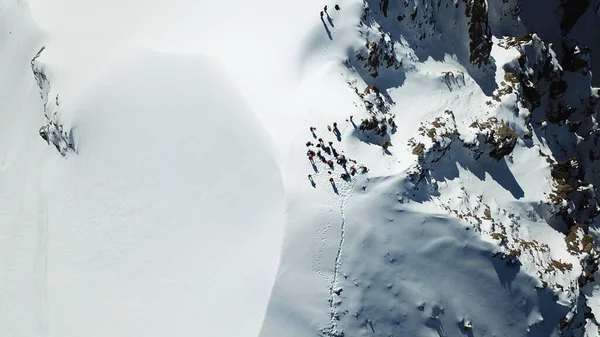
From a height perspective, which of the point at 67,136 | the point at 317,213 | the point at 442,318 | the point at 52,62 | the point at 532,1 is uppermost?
the point at 52,62

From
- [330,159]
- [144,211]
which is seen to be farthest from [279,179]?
[144,211]

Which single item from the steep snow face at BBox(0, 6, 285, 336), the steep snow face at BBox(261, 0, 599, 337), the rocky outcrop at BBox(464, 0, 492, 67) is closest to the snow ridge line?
the steep snow face at BBox(0, 6, 285, 336)

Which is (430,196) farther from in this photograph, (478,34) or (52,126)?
(52,126)

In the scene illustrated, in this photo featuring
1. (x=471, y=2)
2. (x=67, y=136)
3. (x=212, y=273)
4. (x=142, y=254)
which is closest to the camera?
(x=212, y=273)

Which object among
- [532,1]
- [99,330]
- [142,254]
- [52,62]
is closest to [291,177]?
[142,254]

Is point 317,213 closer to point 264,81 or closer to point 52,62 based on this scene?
point 264,81

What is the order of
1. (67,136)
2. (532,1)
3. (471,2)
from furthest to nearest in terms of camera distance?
(532,1) < (471,2) < (67,136)

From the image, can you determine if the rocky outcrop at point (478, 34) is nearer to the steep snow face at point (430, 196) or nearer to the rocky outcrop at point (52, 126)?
the steep snow face at point (430, 196)

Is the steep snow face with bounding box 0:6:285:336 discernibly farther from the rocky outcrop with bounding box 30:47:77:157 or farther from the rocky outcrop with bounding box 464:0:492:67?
the rocky outcrop with bounding box 464:0:492:67
